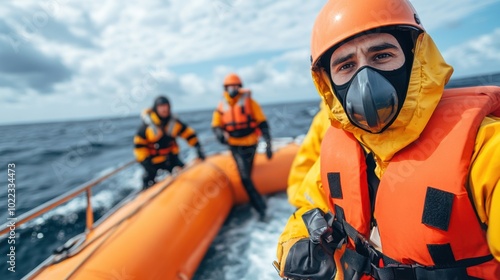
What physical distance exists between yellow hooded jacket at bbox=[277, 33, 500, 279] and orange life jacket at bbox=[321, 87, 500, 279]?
0.03m

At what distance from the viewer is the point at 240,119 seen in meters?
4.20

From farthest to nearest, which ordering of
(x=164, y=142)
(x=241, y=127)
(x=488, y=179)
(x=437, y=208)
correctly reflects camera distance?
(x=164, y=142), (x=241, y=127), (x=437, y=208), (x=488, y=179)

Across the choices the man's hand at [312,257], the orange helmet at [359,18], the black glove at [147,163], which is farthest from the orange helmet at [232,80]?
the man's hand at [312,257]

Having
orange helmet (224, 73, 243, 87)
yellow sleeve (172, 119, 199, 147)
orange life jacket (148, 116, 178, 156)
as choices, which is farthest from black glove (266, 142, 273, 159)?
orange life jacket (148, 116, 178, 156)

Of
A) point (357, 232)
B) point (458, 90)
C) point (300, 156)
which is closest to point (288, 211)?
point (300, 156)

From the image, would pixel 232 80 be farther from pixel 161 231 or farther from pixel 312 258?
pixel 312 258

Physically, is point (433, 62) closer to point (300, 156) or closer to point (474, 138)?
point (474, 138)

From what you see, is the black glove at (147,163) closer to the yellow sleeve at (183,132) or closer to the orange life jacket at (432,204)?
the yellow sleeve at (183,132)

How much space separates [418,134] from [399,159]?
11 cm

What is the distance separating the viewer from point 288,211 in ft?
14.0

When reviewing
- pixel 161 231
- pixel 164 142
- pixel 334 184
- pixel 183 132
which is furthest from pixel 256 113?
pixel 334 184

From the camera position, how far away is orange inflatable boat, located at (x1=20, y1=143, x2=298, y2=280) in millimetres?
2225

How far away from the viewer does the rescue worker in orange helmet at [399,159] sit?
88 cm

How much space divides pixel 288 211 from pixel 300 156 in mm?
2779
